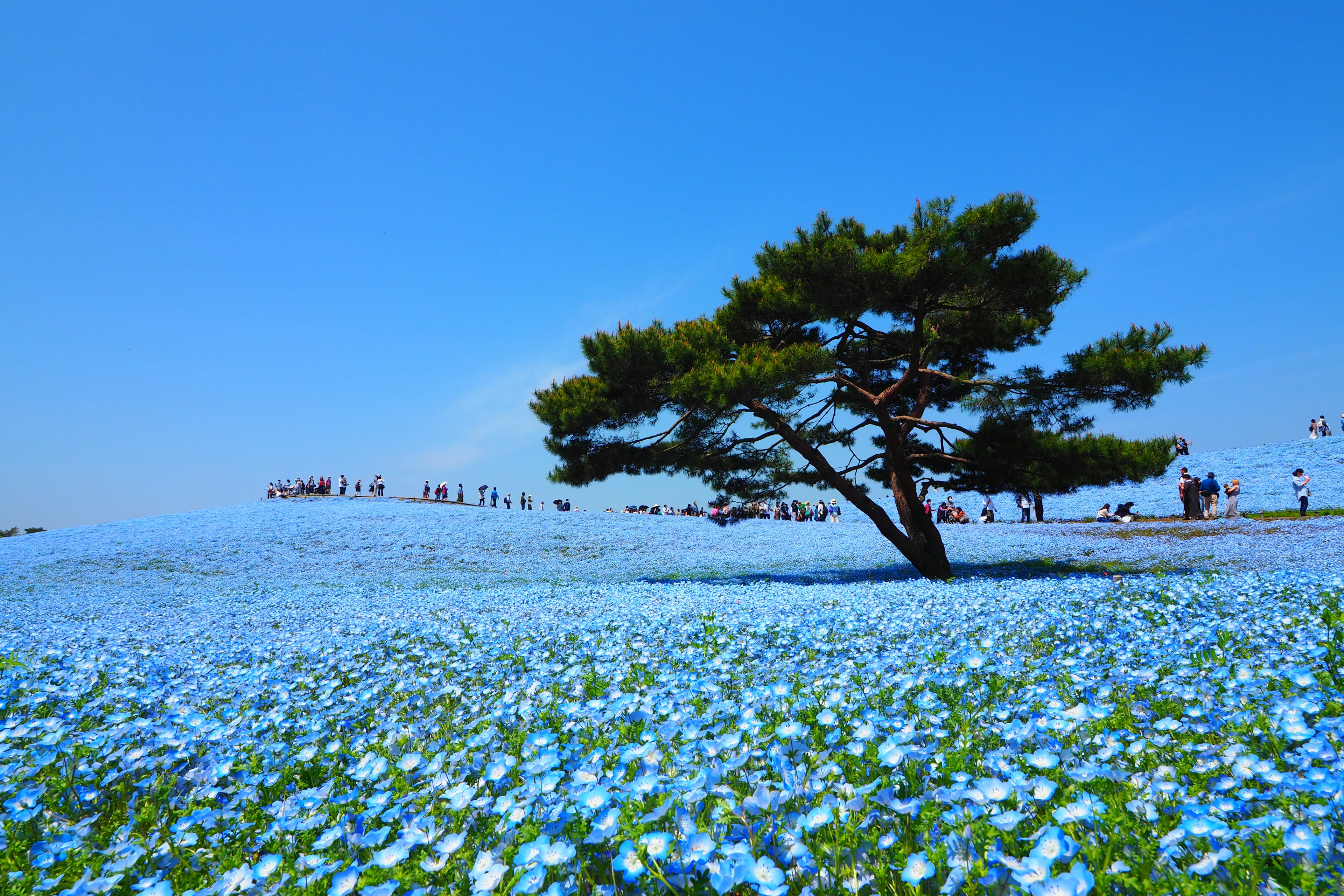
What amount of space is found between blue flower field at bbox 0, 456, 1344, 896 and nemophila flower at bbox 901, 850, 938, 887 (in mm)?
13

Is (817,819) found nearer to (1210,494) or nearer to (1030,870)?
(1030,870)

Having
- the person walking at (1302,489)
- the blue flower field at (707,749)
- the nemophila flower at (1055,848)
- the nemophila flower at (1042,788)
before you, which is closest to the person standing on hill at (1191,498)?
the person walking at (1302,489)

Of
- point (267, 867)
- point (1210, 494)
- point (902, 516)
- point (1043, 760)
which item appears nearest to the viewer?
point (267, 867)

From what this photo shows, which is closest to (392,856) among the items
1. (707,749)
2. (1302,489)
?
(707,749)

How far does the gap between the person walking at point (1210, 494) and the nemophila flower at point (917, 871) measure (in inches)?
1039

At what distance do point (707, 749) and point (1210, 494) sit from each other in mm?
26692

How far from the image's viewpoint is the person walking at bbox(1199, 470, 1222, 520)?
22750 mm

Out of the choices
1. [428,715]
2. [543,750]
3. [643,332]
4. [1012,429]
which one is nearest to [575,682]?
[428,715]

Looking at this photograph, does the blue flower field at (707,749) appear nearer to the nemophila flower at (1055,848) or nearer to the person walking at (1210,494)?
the nemophila flower at (1055,848)

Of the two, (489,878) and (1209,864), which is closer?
(1209,864)

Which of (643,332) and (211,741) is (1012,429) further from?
(211,741)

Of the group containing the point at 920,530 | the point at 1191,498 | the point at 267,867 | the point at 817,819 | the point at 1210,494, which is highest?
the point at 1210,494

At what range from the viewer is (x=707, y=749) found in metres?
2.94

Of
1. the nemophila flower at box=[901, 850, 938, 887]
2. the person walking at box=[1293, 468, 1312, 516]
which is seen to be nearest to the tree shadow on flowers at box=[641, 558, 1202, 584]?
the nemophila flower at box=[901, 850, 938, 887]
